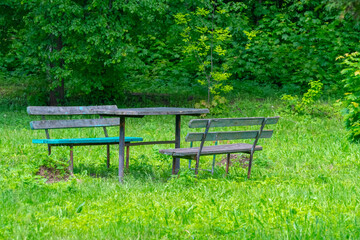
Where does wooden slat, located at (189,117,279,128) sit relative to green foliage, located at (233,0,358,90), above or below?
below

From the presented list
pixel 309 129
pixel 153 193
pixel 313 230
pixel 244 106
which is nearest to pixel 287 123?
pixel 309 129

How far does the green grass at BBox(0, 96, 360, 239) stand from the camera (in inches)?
156

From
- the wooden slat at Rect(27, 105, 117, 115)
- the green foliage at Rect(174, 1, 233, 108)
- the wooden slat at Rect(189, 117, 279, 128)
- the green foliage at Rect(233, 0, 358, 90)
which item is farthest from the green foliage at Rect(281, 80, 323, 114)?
the wooden slat at Rect(27, 105, 117, 115)

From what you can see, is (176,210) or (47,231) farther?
(176,210)

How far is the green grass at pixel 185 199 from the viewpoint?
3955 millimetres

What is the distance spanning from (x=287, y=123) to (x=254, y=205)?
7.87 metres

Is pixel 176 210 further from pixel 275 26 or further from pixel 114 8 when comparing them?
pixel 275 26

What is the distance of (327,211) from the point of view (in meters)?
4.56

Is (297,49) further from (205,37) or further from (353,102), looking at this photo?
(353,102)

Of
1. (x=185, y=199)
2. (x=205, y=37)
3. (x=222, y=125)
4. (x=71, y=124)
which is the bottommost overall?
(x=185, y=199)

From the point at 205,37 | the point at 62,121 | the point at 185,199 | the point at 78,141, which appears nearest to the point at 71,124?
the point at 62,121

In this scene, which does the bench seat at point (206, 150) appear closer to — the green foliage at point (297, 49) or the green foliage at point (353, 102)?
the green foliage at point (353, 102)

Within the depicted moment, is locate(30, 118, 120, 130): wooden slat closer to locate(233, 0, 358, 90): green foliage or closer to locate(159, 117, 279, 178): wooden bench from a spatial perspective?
locate(159, 117, 279, 178): wooden bench

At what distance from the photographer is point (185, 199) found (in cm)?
505
